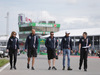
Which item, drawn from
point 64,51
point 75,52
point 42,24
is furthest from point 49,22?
point 64,51

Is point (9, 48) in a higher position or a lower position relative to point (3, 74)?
higher

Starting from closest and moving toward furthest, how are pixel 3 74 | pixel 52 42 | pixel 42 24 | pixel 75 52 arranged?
pixel 3 74
pixel 52 42
pixel 75 52
pixel 42 24

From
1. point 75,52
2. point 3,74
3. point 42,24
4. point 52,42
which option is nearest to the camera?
point 3,74

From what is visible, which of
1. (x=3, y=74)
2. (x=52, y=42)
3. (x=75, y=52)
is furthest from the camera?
(x=75, y=52)

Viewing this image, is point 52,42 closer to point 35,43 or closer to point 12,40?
point 35,43

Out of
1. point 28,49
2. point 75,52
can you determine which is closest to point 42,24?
point 75,52

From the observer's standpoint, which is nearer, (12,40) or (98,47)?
(12,40)

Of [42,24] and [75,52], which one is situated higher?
[42,24]

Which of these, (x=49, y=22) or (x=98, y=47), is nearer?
(x=98, y=47)

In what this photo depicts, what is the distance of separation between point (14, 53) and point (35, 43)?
3.31 feet

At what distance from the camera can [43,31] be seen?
109125mm

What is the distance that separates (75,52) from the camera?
55.5 meters

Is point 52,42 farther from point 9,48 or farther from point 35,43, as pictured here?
point 9,48

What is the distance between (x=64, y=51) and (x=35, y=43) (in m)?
1.31
